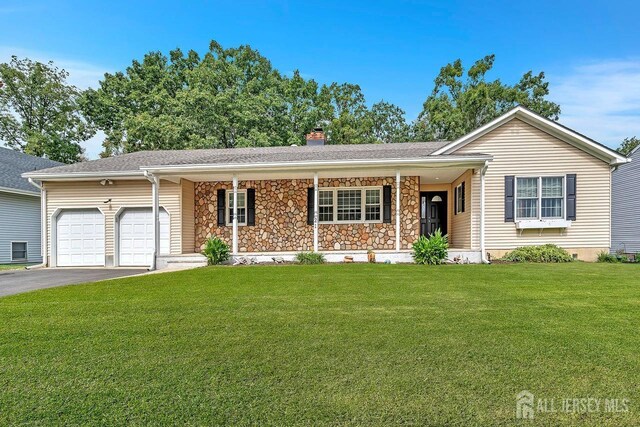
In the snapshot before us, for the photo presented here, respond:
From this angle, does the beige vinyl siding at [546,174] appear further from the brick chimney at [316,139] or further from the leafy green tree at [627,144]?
the leafy green tree at [627,144]

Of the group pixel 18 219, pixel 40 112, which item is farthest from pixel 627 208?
pixel 40 112

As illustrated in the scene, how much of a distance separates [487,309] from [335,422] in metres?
3.35

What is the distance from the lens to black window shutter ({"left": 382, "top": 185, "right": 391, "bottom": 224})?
12680 mm

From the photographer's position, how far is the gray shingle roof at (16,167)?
15099mm

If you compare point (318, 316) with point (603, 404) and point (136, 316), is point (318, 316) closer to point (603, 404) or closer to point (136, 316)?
point (136, 316)

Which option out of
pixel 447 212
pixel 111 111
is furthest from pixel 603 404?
pixel 111 111

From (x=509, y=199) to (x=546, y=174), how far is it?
1.39 m

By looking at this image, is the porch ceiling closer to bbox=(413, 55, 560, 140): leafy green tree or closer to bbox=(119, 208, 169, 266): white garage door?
bbox=(119, 208, 169, 266): white garage door

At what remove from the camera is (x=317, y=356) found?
331 centimetres

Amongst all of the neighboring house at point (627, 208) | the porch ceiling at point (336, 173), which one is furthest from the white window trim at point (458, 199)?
the neighboring house at point (627, 208)

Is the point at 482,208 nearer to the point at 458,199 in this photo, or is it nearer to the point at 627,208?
the point at 458,199

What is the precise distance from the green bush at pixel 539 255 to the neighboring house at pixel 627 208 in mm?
6479

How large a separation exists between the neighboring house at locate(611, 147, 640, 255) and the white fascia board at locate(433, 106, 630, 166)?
16.4 ft

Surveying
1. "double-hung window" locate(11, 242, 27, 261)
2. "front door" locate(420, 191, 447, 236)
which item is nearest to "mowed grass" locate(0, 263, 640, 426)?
"front door" locate(420, 191, 447, 236)
